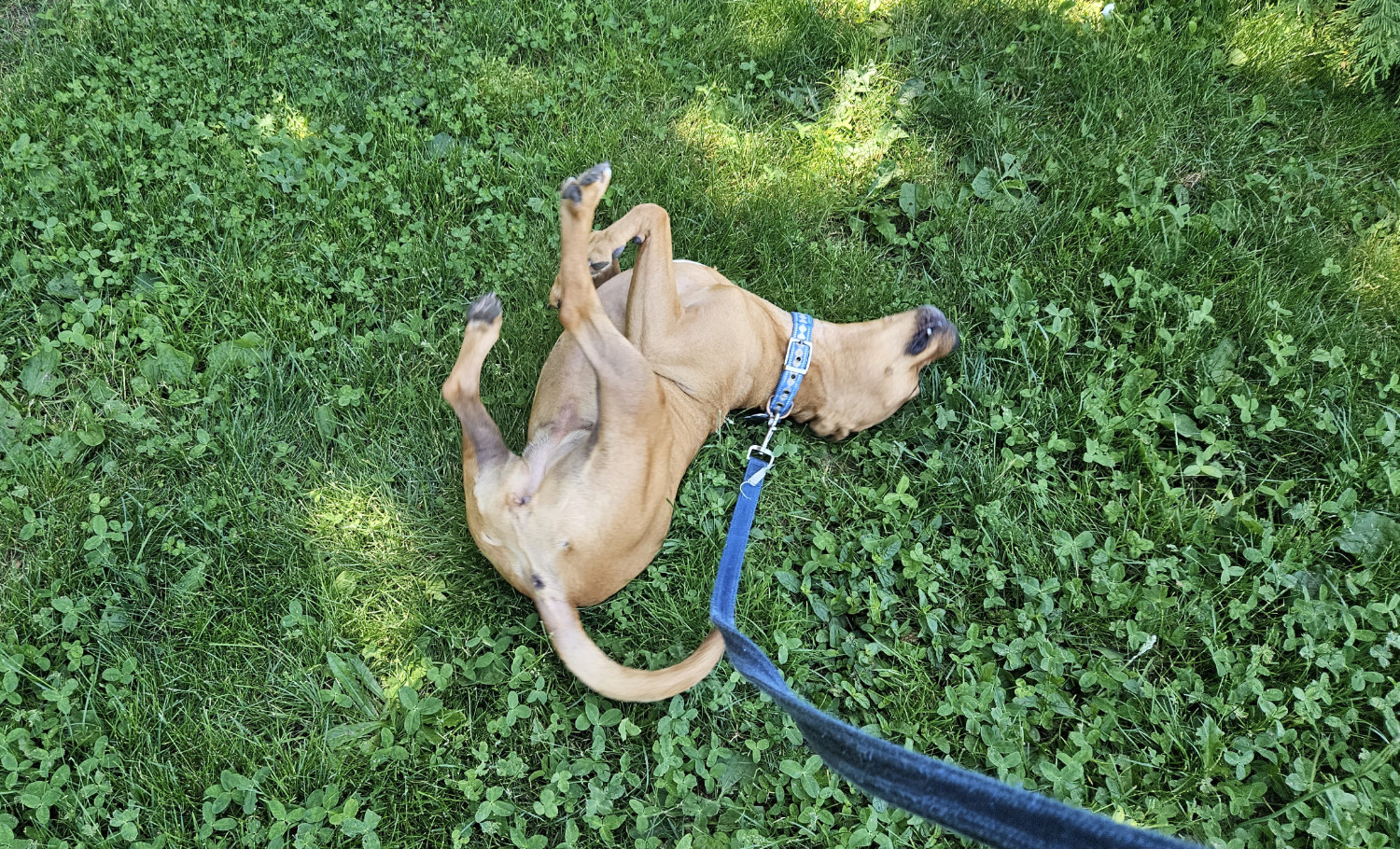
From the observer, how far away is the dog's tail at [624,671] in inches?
108

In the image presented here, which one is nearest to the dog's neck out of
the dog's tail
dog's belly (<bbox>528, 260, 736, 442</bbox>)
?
dog's belly (<bbox>528, 260, 736, 442</bbox>)

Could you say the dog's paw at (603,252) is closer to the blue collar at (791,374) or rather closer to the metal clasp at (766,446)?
the blue collar at (791,374)

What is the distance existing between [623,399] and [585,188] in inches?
28.8

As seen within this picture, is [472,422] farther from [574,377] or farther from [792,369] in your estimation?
[792,369]

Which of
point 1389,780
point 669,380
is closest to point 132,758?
point 669,380

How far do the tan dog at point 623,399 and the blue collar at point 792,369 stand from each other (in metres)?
0.09

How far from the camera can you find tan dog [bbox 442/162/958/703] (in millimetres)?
2883

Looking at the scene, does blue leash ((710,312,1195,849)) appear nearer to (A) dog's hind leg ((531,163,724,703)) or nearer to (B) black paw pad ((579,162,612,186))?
(A) dog's hind leg ((531,163,724,703))

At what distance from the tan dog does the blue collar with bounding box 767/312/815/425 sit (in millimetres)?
92

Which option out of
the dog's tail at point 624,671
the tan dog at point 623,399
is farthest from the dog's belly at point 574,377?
the dog's tail at point 624,671

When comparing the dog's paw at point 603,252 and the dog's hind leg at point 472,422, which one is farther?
the dog's paw at point 603,252

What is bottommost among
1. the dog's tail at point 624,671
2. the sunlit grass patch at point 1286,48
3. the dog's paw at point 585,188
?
the dog's tail at point 624,671

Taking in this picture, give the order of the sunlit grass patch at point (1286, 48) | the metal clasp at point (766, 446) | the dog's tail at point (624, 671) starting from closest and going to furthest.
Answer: the dog's tail at point (624, 671)
the metal clasp at point (766, 446)
the sunlit grass patch at point (1286, 48)

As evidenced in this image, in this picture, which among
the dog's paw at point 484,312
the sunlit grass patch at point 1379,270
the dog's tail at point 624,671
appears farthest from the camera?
the sunlit grass patch at point 1379,270
